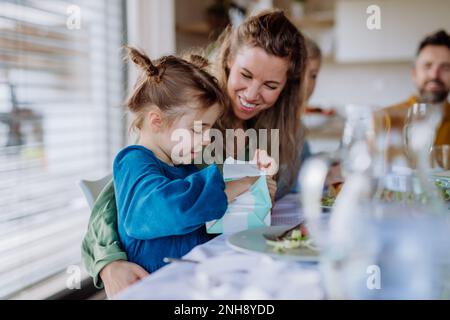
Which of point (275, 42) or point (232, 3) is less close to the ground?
point (232, 3)

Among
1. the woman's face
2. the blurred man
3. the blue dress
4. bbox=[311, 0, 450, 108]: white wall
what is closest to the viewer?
the blue dress

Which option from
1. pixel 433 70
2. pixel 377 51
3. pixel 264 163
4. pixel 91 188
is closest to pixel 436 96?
pixel 433 70

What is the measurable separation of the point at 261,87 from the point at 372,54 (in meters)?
2.21

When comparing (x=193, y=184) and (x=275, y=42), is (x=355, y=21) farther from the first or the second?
(x=193, y=184)

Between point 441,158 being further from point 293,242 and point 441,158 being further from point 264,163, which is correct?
point 293,242

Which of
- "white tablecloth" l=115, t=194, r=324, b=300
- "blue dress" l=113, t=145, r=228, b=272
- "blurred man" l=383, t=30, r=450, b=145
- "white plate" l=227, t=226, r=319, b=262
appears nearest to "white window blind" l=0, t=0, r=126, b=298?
"blue dress" l=113, t=145, r=228, b=272

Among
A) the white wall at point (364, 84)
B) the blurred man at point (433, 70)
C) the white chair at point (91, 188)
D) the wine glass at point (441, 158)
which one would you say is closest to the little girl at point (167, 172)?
the white chair at point (91, 188)

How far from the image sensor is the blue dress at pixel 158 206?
90cm

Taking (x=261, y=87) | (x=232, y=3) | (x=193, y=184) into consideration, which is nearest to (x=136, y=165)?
(x=193, y=184)

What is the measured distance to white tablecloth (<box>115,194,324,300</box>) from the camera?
602 mm

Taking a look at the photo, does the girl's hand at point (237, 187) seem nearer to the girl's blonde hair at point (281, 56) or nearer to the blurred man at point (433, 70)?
the girl's blonde hair at point (281, 56)

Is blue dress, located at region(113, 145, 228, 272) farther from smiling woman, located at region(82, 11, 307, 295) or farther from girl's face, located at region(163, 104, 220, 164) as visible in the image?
smiling woman, located at region(82, 11, 307, 295)

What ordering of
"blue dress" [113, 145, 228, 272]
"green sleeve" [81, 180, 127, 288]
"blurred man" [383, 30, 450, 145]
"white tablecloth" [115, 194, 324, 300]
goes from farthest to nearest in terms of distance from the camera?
"blurred man" [383, 30, 450, 145]
"green sleeve" [81, 180, 127, 288]
"blue dress" [113, 145, 228, 272]
"white tablecloth" [115, 194, 324, 300]
